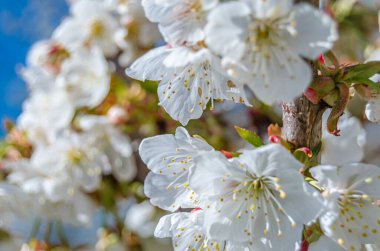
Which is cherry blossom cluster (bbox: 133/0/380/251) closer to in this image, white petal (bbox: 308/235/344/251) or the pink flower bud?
white petal (bbox: 308/235/344/251)

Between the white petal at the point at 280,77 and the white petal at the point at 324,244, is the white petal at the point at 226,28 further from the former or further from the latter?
the white petal at the point at 324,244

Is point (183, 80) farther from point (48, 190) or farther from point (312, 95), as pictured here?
point (48, 190)

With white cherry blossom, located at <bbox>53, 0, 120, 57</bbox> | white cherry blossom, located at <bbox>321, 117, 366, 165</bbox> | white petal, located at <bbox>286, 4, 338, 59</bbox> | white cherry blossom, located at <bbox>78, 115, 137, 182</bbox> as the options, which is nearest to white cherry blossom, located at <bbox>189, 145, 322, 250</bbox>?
white petal, located at <bbox>286, 4, 338, 59</bbox>

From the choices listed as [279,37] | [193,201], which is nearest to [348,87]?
[279,37]

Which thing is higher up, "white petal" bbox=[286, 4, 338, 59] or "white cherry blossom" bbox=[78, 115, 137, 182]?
"white petal" bbox=[286, 4, 338, 59]

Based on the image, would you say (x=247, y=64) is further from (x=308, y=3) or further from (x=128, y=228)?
(x=128, y=228)

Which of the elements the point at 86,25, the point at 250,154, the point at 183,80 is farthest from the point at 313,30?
the point at 86,25
